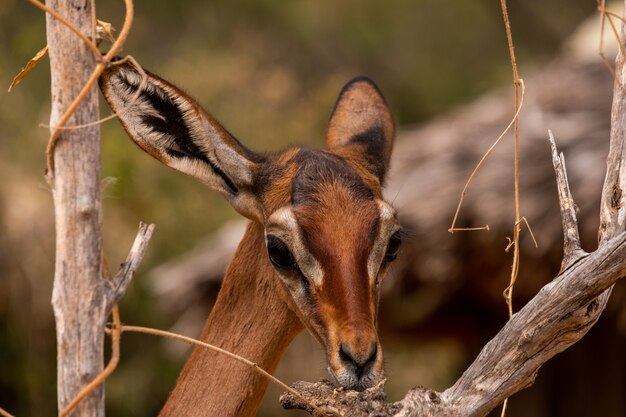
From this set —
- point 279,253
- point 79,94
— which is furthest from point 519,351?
point 79,94

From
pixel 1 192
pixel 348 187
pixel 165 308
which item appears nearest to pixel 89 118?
pixel 348 187

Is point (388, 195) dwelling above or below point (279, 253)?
above

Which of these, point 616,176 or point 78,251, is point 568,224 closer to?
point 616,176

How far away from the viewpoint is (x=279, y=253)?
4.56 metres

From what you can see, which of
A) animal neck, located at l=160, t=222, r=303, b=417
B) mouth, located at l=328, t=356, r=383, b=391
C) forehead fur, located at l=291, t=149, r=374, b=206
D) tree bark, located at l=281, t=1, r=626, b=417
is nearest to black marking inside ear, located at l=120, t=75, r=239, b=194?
forehead fur, located at l=291, t=149, r=374, b=206

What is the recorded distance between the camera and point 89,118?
3141 millimetres

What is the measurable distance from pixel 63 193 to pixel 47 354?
33.3 feet

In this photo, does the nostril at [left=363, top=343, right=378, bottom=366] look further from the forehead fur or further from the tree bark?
the forehead fur

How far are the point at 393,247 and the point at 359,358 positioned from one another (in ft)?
2.36

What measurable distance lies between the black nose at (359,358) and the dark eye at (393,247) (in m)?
0.60

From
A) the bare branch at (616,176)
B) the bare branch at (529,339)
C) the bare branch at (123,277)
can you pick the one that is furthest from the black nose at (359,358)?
the bare branch at (123,277)

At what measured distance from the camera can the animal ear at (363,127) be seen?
17.8ft

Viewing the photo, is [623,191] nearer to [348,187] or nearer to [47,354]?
[348,187]

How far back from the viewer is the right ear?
3.96 m
